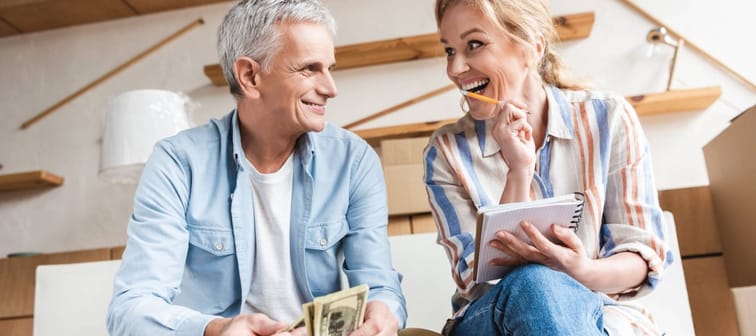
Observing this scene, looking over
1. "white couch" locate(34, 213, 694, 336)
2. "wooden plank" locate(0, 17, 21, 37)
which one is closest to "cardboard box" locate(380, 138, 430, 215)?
"white couch" locate(34, 213, 694, 336)

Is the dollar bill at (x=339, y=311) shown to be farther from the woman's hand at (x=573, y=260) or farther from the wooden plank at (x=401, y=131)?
the wooden plank at (x=401, y=131)

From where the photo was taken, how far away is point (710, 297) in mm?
2117

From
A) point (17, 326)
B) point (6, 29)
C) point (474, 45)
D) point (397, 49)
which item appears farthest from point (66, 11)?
point (474, 45)

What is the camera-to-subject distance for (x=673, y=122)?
8.49ft

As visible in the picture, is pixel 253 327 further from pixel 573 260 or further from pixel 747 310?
pixel 747 310

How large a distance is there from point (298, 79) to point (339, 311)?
1.96 feet

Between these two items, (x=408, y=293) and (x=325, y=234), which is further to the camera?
(x=408, y=293)

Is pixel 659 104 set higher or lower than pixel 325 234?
higher

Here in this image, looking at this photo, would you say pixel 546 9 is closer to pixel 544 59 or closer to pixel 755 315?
pixel 544 59

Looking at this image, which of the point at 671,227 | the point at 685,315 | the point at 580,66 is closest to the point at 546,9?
the point at 671,227

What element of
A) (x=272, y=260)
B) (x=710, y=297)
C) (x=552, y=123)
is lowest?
(x=710, y=297)

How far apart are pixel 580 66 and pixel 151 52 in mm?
1783

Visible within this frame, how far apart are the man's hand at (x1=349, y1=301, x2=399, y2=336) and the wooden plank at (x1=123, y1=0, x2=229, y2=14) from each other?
2.11 m

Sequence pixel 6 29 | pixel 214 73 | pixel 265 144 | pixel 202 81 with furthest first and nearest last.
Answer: pixel 6 29
pixel 202 81
pixel 214 73
pixel 265 144
